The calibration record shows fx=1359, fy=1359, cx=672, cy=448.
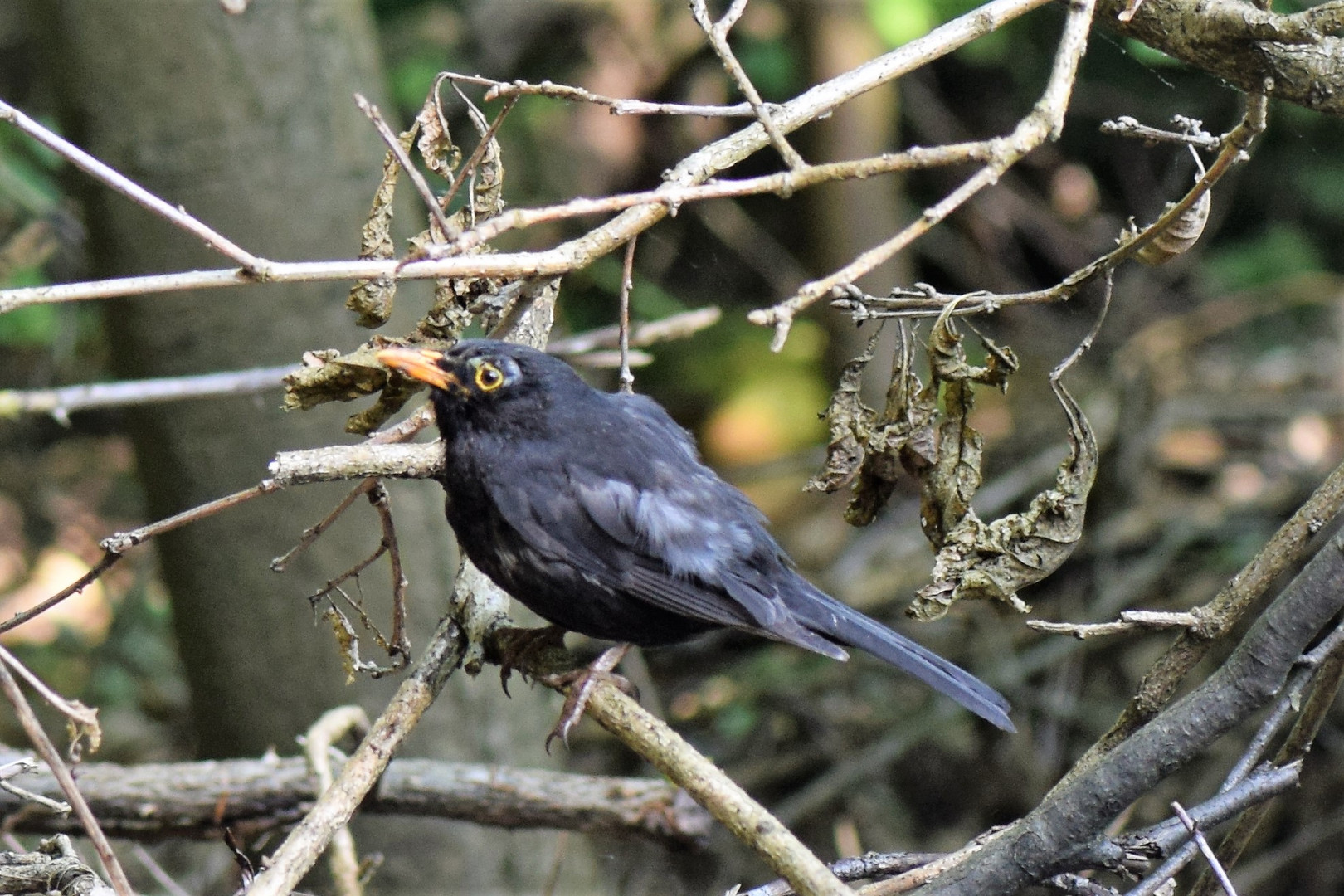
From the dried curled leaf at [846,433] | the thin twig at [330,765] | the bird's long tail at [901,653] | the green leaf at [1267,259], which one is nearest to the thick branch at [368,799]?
the thin twig at [330,765]

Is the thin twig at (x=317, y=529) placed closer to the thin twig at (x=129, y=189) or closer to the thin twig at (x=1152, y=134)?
the thin twig at (x=129, y=189)

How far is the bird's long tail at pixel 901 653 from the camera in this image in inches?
124

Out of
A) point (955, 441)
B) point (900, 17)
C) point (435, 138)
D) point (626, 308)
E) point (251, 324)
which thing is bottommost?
point (955, 441)

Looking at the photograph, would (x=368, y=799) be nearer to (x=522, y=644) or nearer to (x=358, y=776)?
(x=522, y=644)

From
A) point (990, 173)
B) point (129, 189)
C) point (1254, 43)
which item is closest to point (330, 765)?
point (129, 189)

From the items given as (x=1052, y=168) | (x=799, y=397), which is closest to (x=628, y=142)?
(x=799, y=397)

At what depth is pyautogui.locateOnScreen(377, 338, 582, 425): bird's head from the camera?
3.01 m

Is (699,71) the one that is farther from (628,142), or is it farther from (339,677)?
(339,677)

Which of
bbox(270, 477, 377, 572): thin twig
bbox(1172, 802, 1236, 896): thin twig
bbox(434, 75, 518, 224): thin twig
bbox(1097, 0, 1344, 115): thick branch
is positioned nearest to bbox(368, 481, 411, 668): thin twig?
bbox(270, 477, 377, 572): thin twig

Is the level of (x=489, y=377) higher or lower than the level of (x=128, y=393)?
lower

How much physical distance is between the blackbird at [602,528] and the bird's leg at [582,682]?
107mm

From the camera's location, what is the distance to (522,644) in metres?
3.11

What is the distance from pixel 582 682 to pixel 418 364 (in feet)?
2.50

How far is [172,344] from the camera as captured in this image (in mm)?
4773
